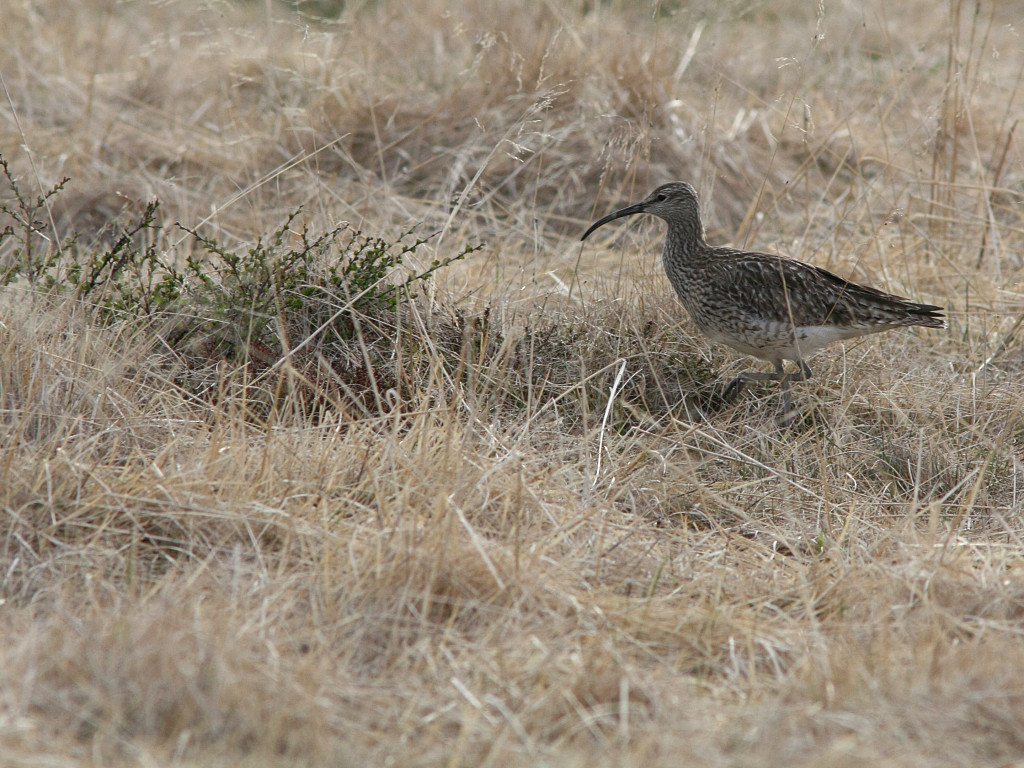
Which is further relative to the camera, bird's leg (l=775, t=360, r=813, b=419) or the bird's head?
the bird's head

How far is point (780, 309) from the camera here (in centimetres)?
510

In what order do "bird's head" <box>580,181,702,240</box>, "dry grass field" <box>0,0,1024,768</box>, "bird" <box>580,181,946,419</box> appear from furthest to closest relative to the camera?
"bird's head" <box>580,181,702,240</box> < "bird" <box>580,181,946,419</box> < "dry grass field" <box>0,0,1024,768</box>

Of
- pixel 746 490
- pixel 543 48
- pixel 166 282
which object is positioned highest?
pixel 543 48

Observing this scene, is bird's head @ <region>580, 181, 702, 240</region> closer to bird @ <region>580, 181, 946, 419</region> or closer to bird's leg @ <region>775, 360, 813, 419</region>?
bird @ <region>580, 181, 946, 419</region>

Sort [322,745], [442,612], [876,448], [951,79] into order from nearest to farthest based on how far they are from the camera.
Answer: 1. [322,745]
2. [442,612]
3. [876,448]
4. [951,79]

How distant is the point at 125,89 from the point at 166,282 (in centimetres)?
413

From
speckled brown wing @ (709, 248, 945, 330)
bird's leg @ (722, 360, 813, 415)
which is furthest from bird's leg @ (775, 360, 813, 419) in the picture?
speckled brown wing @ (709, 248, 945, 330)

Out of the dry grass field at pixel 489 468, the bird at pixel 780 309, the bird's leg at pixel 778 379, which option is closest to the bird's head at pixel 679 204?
the bird at pixel 780 309

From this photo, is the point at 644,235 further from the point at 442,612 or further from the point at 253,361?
the point at 442,612

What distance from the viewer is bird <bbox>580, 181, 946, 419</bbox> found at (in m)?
5.06

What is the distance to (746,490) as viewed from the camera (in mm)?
4480

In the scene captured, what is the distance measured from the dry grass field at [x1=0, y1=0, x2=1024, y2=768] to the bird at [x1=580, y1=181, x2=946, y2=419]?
21 centimetres

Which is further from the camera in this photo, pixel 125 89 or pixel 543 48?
pixel 125 89

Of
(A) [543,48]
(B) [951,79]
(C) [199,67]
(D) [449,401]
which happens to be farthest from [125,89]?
(B) [951,79]
